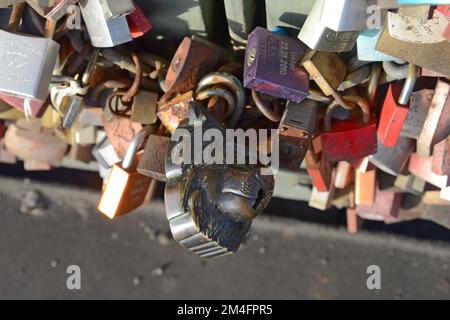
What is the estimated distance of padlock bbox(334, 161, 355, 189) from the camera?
1050 mm

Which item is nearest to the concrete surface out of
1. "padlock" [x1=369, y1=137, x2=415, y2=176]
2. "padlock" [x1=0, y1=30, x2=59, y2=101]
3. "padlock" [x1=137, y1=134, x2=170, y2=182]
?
"padlock" [x1=369, y1=137, x2=415, y2=176]

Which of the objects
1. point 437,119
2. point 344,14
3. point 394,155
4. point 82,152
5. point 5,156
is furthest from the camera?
point 5,156

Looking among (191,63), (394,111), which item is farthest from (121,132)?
(394,111)

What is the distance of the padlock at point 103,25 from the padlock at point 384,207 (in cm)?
46

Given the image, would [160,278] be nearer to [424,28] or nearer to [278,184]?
[278,184]

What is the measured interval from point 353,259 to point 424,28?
524 millimetres

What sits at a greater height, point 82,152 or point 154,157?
point 154,157

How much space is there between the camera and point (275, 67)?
0.84 meters

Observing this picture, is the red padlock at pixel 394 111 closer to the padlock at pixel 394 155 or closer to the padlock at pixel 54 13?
the padlock at pixel 394 155

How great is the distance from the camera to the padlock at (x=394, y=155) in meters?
0.96

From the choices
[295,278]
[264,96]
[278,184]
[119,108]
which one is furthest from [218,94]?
[295,278]

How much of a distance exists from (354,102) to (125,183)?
33 centimetres

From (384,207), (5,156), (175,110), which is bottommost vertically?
(5,156)
